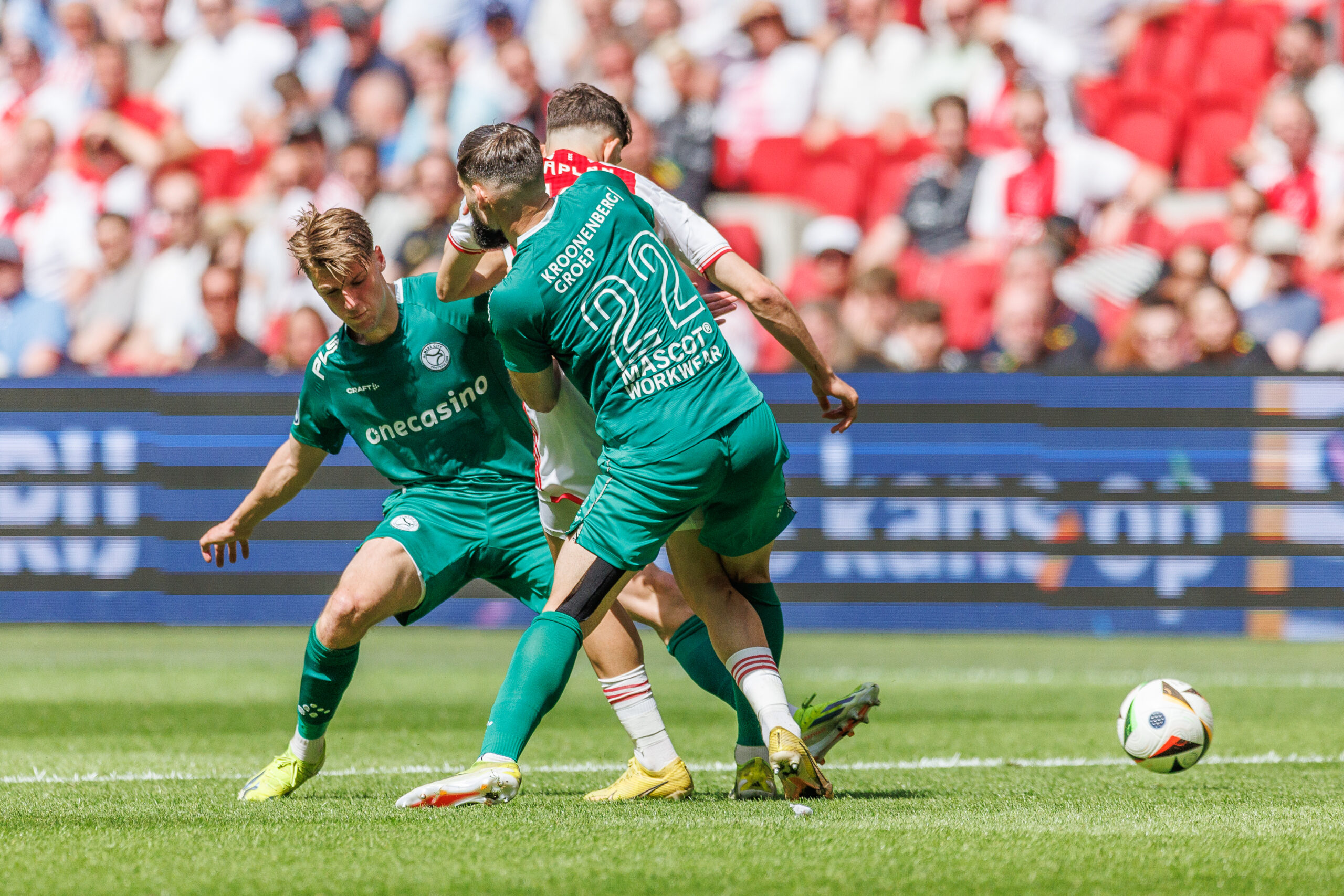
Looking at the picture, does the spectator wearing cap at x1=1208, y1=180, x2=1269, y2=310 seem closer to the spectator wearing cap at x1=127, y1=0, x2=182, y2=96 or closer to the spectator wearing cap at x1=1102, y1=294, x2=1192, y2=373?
the spectator wearing cap at x1=1102, y1=294, x2=1192, y2=373

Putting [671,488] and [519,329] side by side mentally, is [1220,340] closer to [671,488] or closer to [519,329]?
[671,488]

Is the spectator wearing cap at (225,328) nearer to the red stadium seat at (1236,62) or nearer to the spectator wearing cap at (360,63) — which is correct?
the spectator wearing cap at (360,63)

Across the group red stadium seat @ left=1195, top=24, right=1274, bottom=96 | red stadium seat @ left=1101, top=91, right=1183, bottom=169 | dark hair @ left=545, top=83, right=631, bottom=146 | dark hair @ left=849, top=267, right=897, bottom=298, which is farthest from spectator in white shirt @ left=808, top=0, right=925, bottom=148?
dark hair @ left=545, top=83, right=631, bottom=146

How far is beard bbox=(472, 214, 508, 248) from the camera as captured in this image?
485 cm

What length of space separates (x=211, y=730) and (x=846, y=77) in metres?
8.75

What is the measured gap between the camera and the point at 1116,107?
13062 mm

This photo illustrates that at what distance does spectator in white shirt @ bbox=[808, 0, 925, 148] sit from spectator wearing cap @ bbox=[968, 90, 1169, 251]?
138cm

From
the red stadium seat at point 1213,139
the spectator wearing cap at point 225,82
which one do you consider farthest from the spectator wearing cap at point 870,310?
the spectator wearing cap at point 225,82

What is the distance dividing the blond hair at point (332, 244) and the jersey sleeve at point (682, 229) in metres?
1.01

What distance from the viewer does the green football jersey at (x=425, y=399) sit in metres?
5.46

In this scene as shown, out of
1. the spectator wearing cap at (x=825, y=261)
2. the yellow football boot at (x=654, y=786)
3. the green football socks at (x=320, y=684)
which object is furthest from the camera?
the spectator wearing cap at (x=825, y=261)

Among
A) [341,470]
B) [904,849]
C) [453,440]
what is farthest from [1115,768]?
[341,470]

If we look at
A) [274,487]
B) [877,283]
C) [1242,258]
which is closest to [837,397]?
[274,487]

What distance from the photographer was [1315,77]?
12688 millimetres
